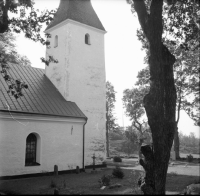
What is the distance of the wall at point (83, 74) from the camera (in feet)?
60.0

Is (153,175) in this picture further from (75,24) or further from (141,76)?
(141,76)

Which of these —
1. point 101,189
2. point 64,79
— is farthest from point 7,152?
point 64,79

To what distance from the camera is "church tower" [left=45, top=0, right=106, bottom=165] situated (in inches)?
720

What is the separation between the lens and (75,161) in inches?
632

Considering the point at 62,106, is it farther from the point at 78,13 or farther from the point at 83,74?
the point at 78,13

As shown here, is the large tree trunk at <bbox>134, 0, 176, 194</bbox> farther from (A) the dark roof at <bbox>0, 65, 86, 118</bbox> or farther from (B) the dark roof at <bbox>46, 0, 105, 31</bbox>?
(B) the dark roof at <bbox>46, 0, 105, 31</bbox>

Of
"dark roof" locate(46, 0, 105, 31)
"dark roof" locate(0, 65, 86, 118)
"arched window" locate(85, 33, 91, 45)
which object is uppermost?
"dark roof" locate(46, 0, 105, 31)

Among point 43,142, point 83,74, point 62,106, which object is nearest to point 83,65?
point 83,74

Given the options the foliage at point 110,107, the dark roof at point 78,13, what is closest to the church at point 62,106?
the dark roof at point 78,13

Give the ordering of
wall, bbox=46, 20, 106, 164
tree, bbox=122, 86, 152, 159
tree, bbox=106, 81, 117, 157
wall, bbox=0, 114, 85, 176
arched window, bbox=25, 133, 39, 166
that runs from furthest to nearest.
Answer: tree, bbox=106, 81, 117, 157
tree, bbox=122, 86, 152, 159
wall, bbox=46, 20, 106, 164
arched window, bbox=25, 133, 39, 166
wall, bbox=0, 114, 85, 176

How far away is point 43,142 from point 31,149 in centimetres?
82

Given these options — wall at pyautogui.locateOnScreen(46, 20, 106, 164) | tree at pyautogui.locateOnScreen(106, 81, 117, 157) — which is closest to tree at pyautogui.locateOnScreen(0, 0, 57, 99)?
wall at pyautogui.locateOnScreen(46, 20, 106, 164)

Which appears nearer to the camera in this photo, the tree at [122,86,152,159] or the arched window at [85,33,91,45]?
the arched window at [85,33,91,45]

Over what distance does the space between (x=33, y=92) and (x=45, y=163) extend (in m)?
4.86
